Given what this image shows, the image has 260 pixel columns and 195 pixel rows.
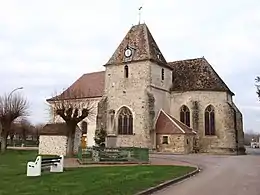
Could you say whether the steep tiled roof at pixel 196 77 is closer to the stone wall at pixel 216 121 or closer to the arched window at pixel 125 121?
the stone wall at pixel 216 121

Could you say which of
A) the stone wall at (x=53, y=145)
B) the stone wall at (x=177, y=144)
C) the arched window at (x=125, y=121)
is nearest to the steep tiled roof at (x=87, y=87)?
the arched window at (x=125, y=121)

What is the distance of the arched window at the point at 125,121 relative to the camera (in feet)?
138

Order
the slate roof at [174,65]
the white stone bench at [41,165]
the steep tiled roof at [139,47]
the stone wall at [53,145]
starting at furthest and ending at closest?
the slate roof at [174,65]
the steep tiled roof at [139,47]
the stone wall at [53,145]
the white stone bench at [41,165]

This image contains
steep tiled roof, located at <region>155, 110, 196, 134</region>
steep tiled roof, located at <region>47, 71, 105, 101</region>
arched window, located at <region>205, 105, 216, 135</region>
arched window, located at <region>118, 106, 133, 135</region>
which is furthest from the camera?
steep tiled roof, located at <region>47, 71, 105, 101</region>

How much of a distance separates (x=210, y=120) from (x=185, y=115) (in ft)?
10.6

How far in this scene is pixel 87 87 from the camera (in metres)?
51.6

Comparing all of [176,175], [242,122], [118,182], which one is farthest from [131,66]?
[118,182]

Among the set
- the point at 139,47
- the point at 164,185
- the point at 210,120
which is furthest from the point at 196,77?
the point at 164,185

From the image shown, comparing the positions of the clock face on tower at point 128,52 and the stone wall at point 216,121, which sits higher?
the clock face on tower at point 128,52

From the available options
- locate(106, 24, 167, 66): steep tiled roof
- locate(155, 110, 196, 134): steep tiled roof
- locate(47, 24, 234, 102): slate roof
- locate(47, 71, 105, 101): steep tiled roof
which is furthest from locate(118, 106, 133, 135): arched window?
locate(106, 24, 167, 66): steep tiled roof

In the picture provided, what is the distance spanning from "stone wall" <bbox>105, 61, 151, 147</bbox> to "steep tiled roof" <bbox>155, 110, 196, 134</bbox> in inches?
57.9

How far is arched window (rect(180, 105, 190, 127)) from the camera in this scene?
43.7 m

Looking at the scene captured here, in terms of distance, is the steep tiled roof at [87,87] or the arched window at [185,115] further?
the steep tiled roof at [87,87]

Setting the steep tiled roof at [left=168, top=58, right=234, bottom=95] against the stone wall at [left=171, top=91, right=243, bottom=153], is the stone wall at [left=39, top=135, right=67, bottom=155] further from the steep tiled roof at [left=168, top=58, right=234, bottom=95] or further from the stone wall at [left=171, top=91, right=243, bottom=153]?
the steep tiled roof at [left=168, top=58, right=234, bottom=95]
